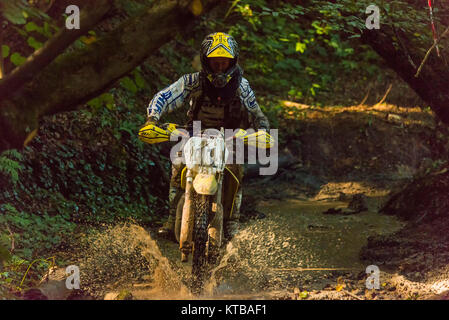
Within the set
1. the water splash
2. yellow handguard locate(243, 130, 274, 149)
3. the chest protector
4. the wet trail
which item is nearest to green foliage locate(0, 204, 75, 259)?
the water splash

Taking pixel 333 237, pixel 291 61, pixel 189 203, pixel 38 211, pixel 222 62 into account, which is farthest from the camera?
pixel 291 61

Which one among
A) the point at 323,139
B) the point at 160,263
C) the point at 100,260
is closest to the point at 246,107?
the point at 160,263

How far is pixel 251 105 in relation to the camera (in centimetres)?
599

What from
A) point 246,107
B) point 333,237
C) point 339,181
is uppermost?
point 339,181

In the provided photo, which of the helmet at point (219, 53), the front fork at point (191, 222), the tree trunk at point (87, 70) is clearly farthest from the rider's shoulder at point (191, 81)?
the front fork at point (191, 222)

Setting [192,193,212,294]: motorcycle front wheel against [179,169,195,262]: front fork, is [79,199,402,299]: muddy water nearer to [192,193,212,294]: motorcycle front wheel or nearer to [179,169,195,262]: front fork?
[192,193,212,294]: motorcycle front wheel

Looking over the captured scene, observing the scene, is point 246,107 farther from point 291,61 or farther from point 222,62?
point 291,61

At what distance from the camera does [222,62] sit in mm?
5469

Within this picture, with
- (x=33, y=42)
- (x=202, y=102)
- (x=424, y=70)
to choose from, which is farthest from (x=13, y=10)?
(x=424, y=70)

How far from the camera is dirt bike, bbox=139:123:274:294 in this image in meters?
4.80

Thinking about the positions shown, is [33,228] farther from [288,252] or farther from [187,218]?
[288,252]

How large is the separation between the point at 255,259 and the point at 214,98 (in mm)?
2166

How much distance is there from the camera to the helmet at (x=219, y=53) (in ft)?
17.5

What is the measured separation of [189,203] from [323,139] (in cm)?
798
